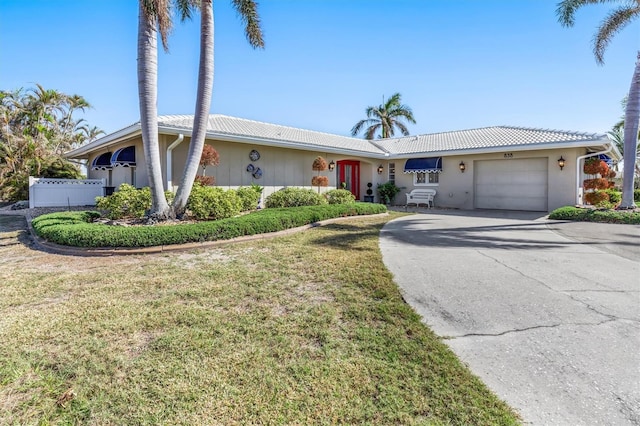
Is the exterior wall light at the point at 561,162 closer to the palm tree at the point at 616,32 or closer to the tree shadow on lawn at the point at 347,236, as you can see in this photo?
the palm tree at the point at 616,32

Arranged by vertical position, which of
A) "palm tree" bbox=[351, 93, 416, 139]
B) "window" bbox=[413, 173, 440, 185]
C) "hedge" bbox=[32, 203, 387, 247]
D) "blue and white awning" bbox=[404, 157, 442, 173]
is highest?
"palm tree" bbox=[351, 93, 416, 139]

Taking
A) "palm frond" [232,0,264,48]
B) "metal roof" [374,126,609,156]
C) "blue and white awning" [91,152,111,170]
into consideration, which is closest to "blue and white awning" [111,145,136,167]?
"blue and white awning" [91,152,111,170]

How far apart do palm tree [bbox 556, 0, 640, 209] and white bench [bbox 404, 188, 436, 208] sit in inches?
308

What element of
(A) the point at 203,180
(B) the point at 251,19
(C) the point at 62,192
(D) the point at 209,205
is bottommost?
(D) the point at 209,205

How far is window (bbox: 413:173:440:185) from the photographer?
1869 cm

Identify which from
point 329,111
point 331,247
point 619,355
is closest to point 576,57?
point 329,111

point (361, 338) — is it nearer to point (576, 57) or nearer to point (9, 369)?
point (9, 369)

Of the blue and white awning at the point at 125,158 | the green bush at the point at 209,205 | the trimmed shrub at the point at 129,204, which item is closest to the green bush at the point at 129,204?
the trimmed shrub at the point at 129,204

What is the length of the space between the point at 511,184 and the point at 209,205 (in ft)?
48.5

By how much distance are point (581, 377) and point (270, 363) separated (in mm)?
2609

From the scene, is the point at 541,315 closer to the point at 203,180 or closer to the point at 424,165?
the point at 203,180

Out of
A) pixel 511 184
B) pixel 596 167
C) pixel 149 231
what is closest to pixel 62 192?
pixel 149 231

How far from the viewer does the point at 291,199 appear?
44.2 ft

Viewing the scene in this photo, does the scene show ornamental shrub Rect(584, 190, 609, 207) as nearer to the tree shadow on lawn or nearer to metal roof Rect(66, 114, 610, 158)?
metal roof Rect(66, 114, 610, 158)
